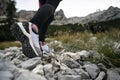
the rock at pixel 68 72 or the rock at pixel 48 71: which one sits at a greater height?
the rock at pixel 48 71

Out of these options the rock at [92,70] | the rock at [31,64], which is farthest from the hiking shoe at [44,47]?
the rock at [92,70]

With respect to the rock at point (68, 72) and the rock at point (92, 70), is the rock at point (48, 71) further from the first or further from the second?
Result: the rock at point (92, 70)

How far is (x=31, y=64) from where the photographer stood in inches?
130

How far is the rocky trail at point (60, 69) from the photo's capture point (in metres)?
2.73

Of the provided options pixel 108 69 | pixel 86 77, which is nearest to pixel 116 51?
pixel 108 69

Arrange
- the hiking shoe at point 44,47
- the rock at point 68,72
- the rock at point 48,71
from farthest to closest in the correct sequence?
the hiking shoe at point 44,47, the rock at point 68,72, the rock at point 48,71

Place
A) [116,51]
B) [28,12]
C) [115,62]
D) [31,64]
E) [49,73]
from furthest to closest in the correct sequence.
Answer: [28,12] → [116,51] → [115,62] → [31,64] → [49,73]

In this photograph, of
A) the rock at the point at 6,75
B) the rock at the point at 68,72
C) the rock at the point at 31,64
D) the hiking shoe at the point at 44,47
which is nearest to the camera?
the rock at the point at 6,75

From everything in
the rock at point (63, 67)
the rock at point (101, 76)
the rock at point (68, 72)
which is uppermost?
the rock at point (63, 67)

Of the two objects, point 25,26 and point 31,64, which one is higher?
point 25,26

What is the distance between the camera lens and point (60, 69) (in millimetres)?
3283

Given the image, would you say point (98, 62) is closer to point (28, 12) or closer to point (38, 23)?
point (38, 23)

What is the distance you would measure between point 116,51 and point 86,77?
945 mm

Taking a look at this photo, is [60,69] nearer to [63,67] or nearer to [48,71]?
[63,67]
